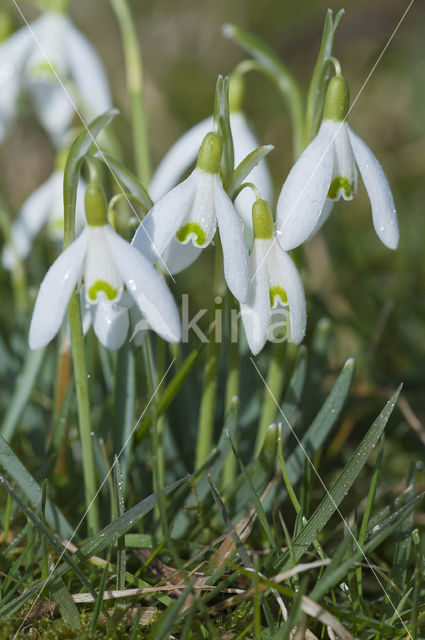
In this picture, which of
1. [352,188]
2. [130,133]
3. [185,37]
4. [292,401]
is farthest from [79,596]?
[185,37]

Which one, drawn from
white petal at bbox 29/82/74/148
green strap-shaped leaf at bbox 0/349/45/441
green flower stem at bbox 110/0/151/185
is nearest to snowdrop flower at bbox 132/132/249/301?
green strap-shaped leaf at bbox 0/349/45/441

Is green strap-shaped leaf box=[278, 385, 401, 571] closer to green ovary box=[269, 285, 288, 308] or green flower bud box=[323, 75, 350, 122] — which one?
green ovary box=[269, 285, 288, 308]

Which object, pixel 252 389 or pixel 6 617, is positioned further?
pixel 252 389

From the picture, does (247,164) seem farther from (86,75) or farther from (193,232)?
(86,75)

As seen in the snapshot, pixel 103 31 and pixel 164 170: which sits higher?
pixel 103 31

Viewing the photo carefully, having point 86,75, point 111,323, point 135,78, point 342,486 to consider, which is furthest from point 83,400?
point 86,75

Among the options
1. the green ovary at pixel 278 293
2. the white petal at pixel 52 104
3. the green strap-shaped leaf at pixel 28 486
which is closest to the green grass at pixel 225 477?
the green strap-shaped leaf at pixel 28 486

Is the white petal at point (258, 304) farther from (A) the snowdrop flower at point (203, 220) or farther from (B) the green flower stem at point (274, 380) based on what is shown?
(B) the green flower stem at point (274, 380)

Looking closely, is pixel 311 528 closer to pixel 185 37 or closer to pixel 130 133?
pixel 130 133
